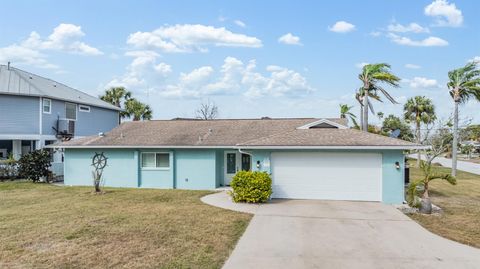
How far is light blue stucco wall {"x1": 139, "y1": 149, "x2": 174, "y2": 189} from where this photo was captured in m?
17.6

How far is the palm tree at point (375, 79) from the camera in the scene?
2216 centimetres

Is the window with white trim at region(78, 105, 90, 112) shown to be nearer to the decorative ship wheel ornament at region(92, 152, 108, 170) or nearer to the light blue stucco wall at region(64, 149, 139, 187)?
the light blue stucco wall at region(64, 149, 139, 187)

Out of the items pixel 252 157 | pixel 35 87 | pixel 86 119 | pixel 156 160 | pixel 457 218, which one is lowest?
pixel 457 218

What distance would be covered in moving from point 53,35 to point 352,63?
1861 centimetres

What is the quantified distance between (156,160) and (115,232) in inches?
364

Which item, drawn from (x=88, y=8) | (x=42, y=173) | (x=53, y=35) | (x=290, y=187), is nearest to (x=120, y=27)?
(x=88, y=8)

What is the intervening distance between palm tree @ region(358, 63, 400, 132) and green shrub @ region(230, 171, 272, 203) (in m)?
12.0

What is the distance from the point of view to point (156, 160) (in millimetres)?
17922

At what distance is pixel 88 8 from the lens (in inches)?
632

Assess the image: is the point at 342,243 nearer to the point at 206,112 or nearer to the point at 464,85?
the point at 464,85

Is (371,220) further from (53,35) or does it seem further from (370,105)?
(53,35)

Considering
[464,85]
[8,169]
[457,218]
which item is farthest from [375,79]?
[8,169]

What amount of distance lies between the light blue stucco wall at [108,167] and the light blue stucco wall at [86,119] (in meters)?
5.88

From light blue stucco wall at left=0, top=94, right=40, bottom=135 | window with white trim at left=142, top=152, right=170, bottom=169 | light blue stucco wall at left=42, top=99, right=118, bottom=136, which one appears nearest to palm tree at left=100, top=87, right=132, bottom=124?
light blue stucco wall at left=42, top=99, right=118, bottom=136
